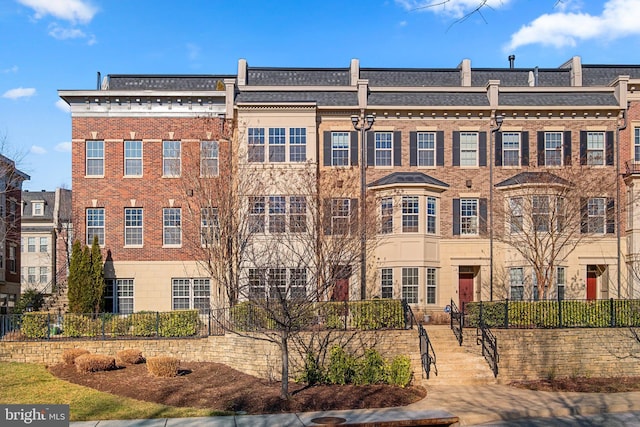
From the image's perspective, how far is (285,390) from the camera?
Result: 54.5ft

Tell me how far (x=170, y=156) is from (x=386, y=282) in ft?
37.3

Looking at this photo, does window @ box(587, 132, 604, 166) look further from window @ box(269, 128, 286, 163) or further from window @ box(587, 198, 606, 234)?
window @ box(269, 128, 286, 163)

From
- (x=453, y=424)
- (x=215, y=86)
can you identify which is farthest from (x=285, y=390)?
(x=215, y=86)

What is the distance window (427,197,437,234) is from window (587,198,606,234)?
6.69 m

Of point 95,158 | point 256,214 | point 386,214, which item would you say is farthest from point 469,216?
point 95,158

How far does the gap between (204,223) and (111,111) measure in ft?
22.1

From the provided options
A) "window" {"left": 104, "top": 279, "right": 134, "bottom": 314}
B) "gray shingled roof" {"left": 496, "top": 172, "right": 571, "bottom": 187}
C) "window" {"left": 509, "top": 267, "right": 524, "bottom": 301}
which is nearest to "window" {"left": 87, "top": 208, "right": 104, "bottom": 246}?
"window" {"left": 104, "top": 279, "right": 134, "bottom": 314}

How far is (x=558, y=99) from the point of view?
→ 96.3 ft

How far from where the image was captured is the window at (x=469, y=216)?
28688mm

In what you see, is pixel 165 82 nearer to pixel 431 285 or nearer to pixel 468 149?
pixel 468 149

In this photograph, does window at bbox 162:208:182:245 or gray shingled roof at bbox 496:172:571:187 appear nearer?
gray shingled roof at bbox 496:172:571:187

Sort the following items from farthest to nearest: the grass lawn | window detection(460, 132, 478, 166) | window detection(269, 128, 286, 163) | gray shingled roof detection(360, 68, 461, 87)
A: gray shingled roof detection(360, 68, 461, 87) < window detection(460, 132, 478, 166) < window detection(269, 128, 286, 163) < the grass lawn

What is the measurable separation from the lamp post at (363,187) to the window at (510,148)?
248 inches

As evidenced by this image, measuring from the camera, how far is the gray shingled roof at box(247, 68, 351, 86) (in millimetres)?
31500
